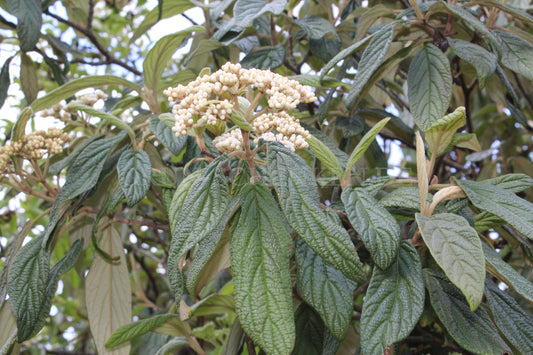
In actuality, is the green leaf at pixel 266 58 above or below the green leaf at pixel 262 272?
above

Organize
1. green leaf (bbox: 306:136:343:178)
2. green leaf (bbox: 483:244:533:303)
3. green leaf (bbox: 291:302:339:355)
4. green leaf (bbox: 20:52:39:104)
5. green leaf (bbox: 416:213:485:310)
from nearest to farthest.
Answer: green leaf (bbox: 416:213:485:310), green leaf (bbox: 483:244:533:303), green leaf (bbox: 306:136:343:178), green leaf (bbox: 291:302:339:355), green leaf (bbox: 20:52:39:104)

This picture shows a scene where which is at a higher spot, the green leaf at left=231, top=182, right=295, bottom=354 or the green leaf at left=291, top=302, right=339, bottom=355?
the green leaf at left=231, top=182, right=295, bottom=354

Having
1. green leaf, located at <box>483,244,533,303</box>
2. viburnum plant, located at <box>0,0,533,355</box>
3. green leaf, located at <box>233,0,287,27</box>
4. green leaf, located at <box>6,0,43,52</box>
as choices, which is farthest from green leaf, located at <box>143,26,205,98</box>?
green leaf, located at <box>483,244,533,303</box>

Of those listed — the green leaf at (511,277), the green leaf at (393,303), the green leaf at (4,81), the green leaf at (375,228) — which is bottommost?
the green leaf at (511,277)

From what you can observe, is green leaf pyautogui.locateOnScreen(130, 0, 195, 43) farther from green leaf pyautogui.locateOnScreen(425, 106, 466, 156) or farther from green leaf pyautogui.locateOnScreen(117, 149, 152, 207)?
green leaf pyautogui.locateOnScreen(425, 106, 466, 156)

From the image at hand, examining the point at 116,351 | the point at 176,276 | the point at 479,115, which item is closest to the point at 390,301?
the point at 176,276

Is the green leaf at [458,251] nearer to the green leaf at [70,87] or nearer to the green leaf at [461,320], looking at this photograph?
the green leaf at [461,320]

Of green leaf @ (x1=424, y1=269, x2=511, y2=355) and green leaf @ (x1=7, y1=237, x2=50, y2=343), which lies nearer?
green leaf @ (x1=424, y1=269, x2=511, y2=355)

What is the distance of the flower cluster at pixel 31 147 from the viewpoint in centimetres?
134

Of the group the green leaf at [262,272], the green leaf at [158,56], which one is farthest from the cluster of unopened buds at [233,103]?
the green leaf at [158,56]

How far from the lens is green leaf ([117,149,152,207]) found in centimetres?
109

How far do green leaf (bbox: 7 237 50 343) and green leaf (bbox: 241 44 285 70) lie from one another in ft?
2.59

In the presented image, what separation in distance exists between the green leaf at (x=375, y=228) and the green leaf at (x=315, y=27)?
0.68 meters

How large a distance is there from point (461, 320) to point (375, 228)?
0.28 metres
